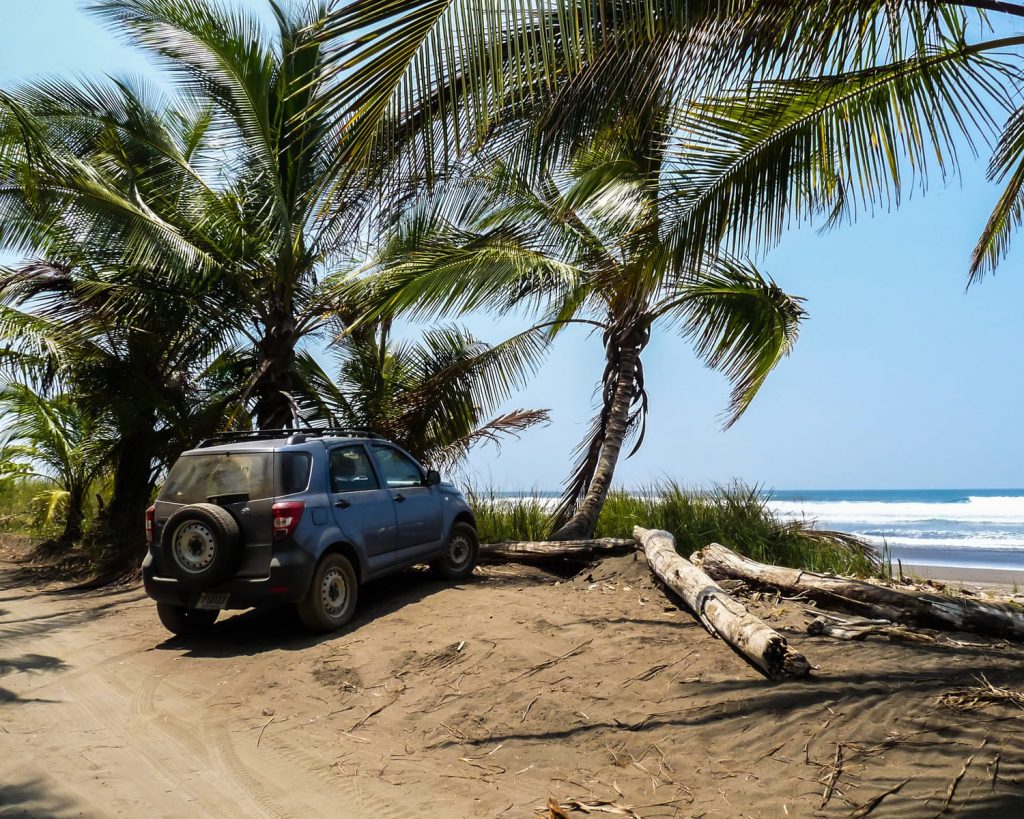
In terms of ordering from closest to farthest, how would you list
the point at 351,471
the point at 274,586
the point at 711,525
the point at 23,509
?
the point at 274,586 < the point at 351,471 < the point at 711,525 < the point at 23,509

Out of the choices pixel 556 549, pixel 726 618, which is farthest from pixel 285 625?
pixel 726 618

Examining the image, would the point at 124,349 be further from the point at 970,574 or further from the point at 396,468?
the point at 970,574

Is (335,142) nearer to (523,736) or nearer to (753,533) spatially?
(523,736)

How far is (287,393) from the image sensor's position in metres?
12.3

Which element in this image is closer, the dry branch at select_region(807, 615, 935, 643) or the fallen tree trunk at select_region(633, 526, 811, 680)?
the fallen tree trunk at select_region(633, 526, 811, 680)

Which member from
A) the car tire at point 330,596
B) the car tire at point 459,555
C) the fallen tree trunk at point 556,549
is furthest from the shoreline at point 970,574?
the car tire at point 330,596

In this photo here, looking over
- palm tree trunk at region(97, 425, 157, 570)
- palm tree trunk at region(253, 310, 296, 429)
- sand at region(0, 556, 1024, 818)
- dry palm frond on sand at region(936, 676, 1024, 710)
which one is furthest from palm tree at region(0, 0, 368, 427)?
dry palm frond on sand at region(936, 676, 1024, 710)

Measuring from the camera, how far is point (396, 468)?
9.05 m

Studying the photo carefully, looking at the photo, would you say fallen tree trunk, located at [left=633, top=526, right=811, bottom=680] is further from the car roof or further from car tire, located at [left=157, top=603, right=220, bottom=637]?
car tire, located at [left=157, top=603, right=220, bottom=637]

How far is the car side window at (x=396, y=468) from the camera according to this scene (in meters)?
8.80

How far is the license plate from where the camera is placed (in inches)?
282

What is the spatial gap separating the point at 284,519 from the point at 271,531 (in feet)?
0.53

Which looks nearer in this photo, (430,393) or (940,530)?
(430,393)

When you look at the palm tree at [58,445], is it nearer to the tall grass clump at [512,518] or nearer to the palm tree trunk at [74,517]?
the palm tree trunk at [74,517]
